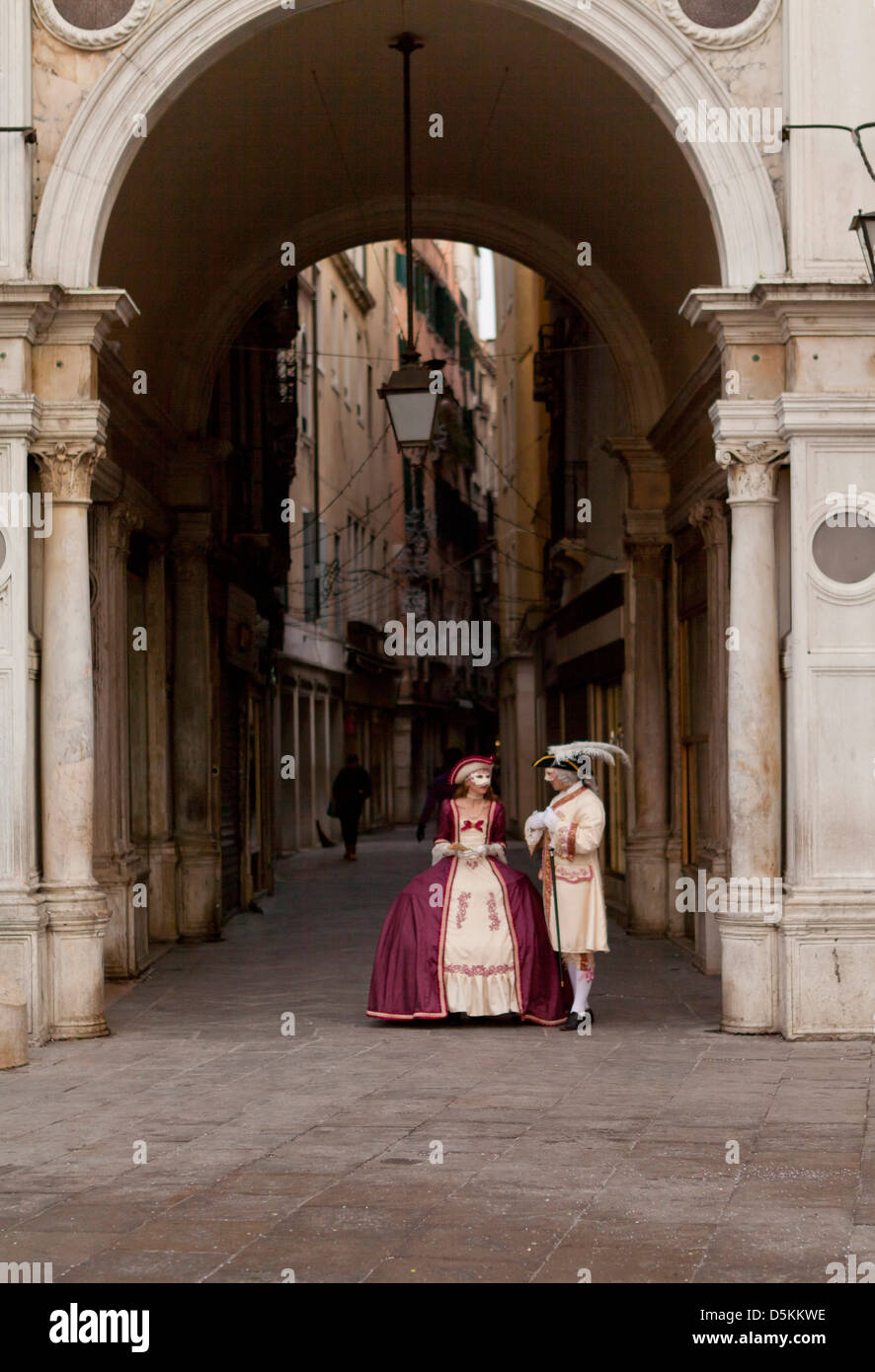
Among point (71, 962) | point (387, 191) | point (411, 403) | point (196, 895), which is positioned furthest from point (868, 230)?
point (196, 895)

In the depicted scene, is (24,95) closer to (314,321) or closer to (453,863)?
(453,863)

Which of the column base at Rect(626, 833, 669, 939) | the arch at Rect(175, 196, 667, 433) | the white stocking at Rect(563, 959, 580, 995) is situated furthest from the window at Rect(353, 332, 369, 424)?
the white stocking at Rect(563, 959, 580, 995)

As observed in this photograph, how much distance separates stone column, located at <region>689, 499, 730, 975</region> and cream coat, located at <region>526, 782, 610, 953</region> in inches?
114

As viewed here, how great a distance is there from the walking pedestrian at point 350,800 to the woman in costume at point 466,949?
65.6 ft

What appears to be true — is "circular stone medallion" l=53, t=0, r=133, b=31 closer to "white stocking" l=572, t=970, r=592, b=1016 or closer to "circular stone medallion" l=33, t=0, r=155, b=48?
"circular stone medallion" l=33, t=0, r=155, b=48

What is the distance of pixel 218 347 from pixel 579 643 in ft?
25.6

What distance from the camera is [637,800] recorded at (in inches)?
701

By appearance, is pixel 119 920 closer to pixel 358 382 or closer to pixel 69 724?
pixel 69 724

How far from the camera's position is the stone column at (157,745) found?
56.3ft

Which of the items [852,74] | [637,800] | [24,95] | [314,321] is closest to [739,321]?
[852,74]

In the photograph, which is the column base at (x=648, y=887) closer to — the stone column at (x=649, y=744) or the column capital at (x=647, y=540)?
the stone column at (x=649, y=744)

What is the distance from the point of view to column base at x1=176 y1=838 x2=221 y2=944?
1800cm

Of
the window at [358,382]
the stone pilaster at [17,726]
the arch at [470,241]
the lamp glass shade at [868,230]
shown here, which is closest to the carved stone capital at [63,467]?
the stone pilaster at [17,726]

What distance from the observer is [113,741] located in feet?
48.6
